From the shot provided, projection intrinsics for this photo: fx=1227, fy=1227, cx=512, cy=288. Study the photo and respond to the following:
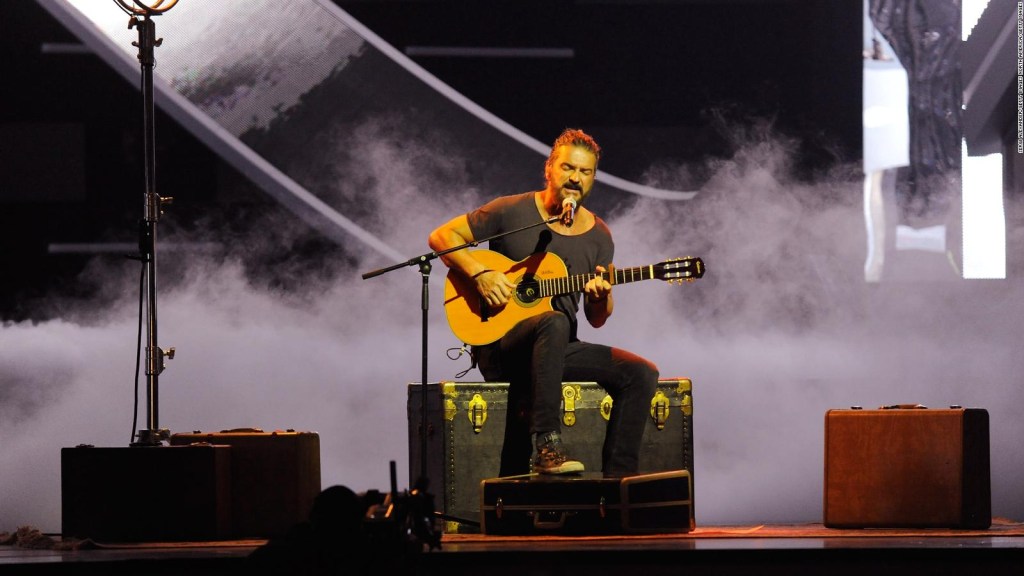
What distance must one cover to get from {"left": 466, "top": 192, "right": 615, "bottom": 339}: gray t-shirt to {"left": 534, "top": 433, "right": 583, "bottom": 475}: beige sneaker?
56 cm

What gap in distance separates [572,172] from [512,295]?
1.65 ft

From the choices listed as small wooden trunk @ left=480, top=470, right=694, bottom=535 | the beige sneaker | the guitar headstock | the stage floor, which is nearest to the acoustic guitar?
the guitar headstock

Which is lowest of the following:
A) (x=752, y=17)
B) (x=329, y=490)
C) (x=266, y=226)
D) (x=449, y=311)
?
(x=329, y=490)

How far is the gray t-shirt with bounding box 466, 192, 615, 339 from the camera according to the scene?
4.52 metres

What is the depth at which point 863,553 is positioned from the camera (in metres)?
3.34

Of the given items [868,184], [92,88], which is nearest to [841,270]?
[868,184]

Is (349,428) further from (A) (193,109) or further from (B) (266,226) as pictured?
(A) (193,109)

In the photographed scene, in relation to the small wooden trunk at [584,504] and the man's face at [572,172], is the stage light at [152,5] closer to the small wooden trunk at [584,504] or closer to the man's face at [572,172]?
the man's face at [572,172]

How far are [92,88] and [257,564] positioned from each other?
358 centimetres

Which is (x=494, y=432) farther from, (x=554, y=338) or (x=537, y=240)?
(x=537, y=240)

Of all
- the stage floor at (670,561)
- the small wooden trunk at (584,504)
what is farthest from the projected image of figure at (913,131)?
the stage floor at (670,561)

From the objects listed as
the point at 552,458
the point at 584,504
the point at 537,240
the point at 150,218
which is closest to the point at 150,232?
the point at 150,218

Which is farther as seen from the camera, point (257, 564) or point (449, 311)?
point (449, 311)

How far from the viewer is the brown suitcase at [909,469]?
4.16 metres
